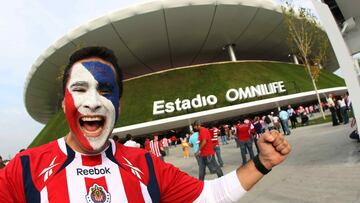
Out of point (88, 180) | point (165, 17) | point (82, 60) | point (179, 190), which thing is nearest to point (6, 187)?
point (88, 180)

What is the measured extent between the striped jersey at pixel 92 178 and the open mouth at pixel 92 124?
15 cm

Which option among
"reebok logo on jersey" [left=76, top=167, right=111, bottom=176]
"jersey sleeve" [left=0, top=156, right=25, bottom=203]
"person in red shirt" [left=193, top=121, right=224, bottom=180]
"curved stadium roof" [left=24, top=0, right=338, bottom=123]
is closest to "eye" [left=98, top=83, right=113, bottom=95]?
"reebok logo on jersey" [left=76, top=167, right=111, bottom=176]

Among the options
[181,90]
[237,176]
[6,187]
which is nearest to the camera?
[6,187]

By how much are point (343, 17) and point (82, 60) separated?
2887 mm

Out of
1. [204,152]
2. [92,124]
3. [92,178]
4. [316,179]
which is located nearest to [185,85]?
[204,152]

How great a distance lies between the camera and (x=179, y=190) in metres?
2.19

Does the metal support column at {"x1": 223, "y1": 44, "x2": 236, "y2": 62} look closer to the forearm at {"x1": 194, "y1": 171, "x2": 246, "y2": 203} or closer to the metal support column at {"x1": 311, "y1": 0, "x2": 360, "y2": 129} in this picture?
the metal support column at {"x1": 311, "y1": 0, "x2": 360, "y2": 129}

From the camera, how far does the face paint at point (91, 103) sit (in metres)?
1.99

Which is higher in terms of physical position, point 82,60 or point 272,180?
point 82,60

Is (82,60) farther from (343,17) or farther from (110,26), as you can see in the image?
(110,26)

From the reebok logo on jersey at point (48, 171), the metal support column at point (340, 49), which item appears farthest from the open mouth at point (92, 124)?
the metal support column at point (340, 49)

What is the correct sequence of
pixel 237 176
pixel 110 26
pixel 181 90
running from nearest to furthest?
pixel 237 176, pixel 110 26, pixel 181 90

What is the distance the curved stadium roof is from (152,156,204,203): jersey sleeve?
3144 cm

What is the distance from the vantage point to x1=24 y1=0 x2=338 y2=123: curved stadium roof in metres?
33.1
